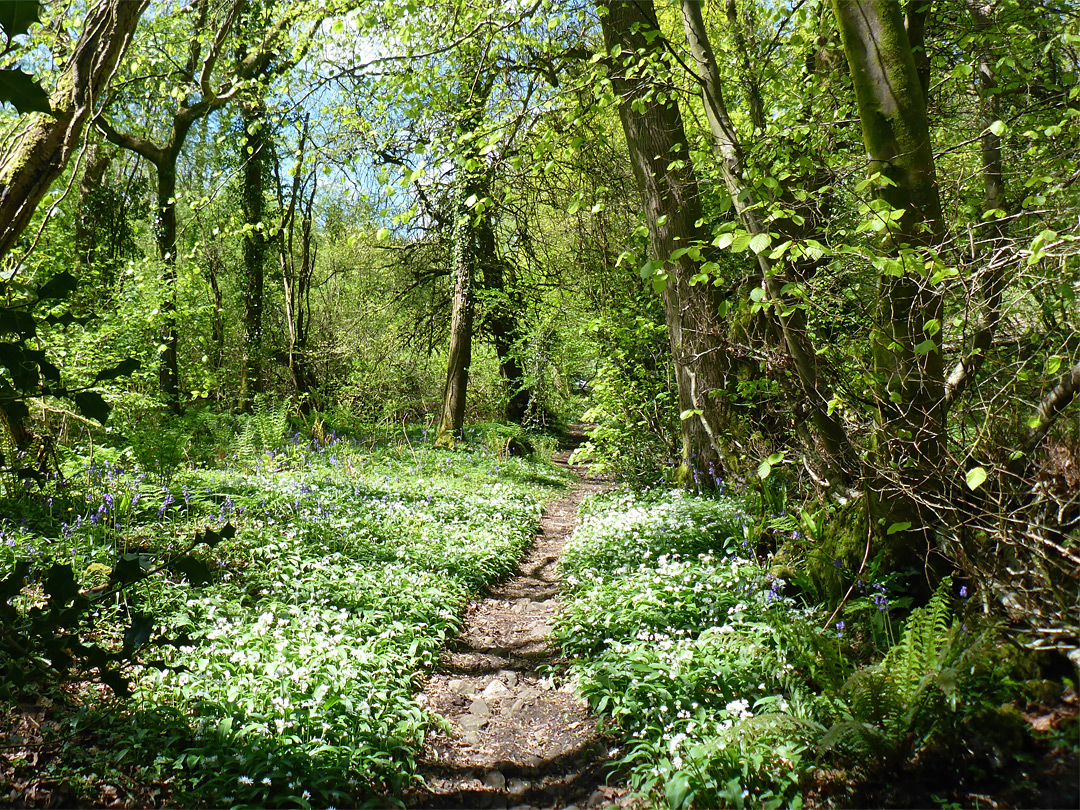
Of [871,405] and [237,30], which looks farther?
[237,30]

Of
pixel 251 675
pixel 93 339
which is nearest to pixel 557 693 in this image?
pixel 251 675

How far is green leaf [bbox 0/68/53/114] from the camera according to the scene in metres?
1.41

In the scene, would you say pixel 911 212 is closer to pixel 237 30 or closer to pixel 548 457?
pixel 548 457

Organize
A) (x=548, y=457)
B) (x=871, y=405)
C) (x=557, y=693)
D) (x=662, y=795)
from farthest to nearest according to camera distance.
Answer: (x=548, y=457) < (x=557, y=693) < (x=871, y=405) < (x=662, y=795)

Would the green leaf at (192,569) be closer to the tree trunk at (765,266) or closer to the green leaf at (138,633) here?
the green leaf at (138,633)

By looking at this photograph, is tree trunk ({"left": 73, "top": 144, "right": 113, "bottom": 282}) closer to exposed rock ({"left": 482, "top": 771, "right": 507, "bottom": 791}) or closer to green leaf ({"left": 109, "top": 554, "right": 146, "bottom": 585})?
exposed rock ({"left": 482, "top": 771, "right": 507, "bottom": 791})

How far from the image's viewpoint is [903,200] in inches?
137

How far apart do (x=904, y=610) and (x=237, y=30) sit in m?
13.7

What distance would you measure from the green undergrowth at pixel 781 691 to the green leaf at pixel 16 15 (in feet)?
10.6

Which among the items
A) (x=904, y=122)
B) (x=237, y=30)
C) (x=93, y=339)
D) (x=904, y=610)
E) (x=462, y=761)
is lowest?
(x=462, y=761)

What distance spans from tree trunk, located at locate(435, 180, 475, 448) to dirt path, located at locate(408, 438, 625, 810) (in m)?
8.29

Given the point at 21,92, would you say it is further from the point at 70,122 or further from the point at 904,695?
the point at 904,695

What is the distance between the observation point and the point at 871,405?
12.3 feet

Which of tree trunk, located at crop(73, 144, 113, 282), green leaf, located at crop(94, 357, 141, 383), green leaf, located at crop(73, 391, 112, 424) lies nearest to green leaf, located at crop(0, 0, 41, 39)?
green leaf, located at crop(94, 357, 141, 383)
